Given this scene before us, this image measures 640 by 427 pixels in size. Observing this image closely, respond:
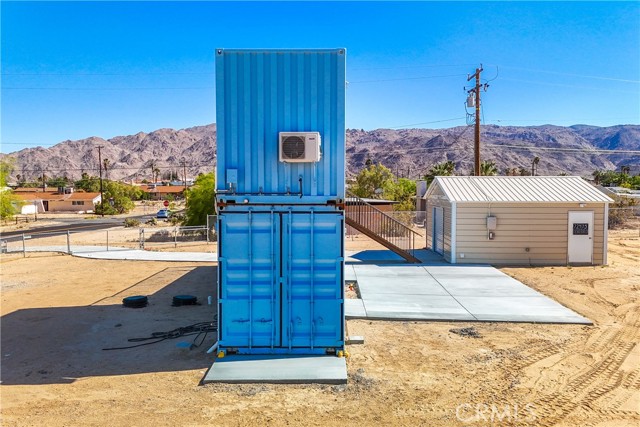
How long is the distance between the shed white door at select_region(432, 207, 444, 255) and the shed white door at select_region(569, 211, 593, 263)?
4430mm

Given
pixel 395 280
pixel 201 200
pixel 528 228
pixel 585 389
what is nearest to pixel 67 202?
pixel 201 200

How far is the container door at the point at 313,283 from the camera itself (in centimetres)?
738

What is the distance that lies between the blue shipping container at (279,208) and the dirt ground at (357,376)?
2.86 feet

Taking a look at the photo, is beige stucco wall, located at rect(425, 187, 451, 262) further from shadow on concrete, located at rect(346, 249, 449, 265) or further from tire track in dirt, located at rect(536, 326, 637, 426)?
tire track in dirt, located at rect(536, 326, 637, 426)

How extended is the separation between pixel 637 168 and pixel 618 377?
173 meters

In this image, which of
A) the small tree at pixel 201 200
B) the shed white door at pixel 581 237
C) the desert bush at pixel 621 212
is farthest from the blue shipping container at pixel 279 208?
the desert bush at pixel 621 212

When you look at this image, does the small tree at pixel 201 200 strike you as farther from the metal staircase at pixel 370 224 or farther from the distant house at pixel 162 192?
the distant house at pixel 162 192

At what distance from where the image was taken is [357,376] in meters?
6.68

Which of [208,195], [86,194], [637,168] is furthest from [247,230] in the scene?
[637,168]

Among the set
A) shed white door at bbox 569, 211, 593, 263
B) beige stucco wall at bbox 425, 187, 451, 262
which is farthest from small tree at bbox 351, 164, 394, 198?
shed white door at bbox 569, 211, 593, 263

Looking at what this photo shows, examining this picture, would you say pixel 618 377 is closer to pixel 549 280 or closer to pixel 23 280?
pixel 549 280

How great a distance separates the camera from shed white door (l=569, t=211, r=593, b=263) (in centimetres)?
1667

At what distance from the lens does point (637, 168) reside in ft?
492

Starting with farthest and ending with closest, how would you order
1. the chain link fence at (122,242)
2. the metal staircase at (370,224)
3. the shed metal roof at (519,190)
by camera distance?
the chain link fence at (122,242) < the shed metal roof at (519,190) < the metal staircase at (370,224)
